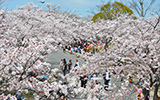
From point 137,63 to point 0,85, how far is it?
5804 mm

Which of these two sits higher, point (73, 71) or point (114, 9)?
point (114, 9)

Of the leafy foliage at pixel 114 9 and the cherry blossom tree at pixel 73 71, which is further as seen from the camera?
the leafy foliage at pixel 114 9

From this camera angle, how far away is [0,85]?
225 inches

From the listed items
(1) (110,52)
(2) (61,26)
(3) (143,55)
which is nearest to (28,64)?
(3) (143,55)

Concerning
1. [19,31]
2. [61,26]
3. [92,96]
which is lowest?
[92,96]

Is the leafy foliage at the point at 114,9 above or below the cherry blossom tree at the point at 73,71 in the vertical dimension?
above

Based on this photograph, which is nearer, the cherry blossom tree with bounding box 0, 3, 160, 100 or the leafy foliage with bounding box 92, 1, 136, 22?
the cherry blossom tree with bounding box 0, 3, 160, 100

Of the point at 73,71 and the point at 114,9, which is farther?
the point at 114,9

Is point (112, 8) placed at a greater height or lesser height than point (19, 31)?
greater

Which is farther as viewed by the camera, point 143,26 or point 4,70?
point 143,26

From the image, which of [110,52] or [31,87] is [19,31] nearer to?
[110,52]

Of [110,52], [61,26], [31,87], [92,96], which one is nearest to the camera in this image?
[31,87]

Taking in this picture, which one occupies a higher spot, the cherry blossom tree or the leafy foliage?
the leafy foliage

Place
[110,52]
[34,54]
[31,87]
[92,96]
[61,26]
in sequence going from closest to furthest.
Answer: [31,87] → [34,54] → [92,96] → [110,52] → [61,26]
